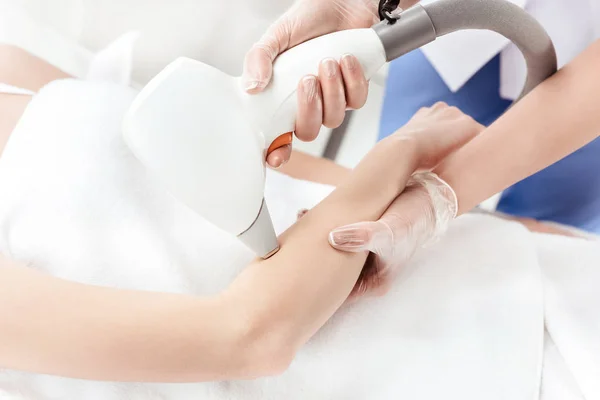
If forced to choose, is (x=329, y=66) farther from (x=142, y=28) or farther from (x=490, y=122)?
(x=142, y=28)

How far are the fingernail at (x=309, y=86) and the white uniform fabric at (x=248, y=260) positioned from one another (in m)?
0.27

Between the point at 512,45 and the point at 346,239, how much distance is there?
2.14ft

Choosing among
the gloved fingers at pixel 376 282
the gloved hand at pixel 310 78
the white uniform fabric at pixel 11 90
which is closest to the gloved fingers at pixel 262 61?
the gloved hand at pixel 310 78

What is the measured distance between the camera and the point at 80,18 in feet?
4.77

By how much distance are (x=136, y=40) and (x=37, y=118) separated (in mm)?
651

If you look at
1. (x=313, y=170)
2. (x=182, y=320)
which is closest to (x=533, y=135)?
(x=313, y=170)

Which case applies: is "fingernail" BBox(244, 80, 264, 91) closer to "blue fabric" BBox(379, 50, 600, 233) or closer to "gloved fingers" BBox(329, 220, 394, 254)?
"gloved fingers" BBox(329, 220, 394, 254)

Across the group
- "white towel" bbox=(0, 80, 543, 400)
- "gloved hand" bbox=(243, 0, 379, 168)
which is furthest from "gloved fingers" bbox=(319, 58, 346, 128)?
"white towel" bbox=(0, 80, 543, 400)

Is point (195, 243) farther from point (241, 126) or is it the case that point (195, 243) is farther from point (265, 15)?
point (265, 15)

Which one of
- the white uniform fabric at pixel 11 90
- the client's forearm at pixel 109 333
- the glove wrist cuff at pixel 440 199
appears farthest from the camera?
the white uniform fabric at pixel 11 90

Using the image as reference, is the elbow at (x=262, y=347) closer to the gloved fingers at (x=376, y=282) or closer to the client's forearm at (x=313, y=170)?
the gloved fingers at (x=376, y=282)

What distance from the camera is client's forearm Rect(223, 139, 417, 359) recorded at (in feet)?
2.11

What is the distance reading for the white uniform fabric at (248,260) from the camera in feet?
2.36

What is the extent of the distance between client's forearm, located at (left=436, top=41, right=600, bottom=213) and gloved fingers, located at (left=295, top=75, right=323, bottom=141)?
270 millimetres
